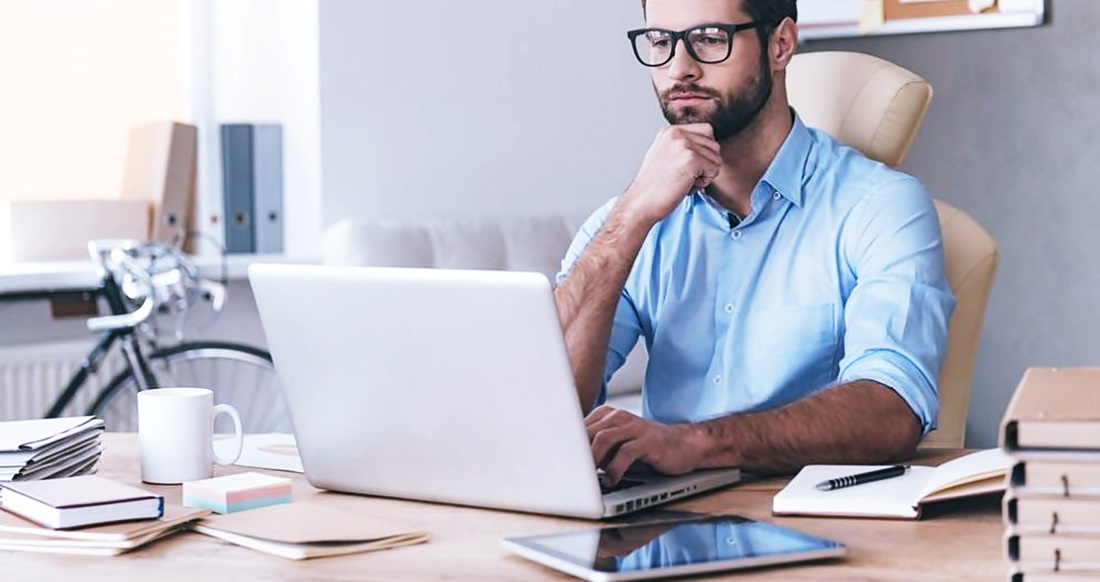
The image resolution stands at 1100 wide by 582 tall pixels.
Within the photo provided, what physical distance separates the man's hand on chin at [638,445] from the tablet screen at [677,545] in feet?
0.58

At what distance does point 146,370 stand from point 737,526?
95.4 inches

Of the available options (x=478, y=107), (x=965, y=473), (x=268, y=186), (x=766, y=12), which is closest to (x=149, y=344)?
(x=268, y=186)

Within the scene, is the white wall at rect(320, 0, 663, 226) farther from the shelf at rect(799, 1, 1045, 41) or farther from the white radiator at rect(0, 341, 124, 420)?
the white radiator at rect(0, 341, 124, 420)

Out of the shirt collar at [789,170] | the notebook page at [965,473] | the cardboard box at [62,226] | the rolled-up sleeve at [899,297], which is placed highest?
the shirt collar at [789,170]

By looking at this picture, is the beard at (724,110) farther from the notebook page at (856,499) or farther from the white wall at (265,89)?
the white wall at (265,89)

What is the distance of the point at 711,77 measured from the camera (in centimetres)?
199

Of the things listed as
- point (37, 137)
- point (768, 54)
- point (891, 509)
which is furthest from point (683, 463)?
point (37, 137)

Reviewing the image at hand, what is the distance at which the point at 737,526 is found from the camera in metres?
1.19

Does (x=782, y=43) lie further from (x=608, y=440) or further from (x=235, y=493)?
(x=235, y=493)

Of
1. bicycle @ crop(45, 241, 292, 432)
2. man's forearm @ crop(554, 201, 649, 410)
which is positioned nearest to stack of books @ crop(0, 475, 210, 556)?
man's forearm @ crop(554, 201, 649, 410)

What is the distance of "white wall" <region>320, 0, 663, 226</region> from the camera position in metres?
3.54

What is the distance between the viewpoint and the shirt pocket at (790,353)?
1911 mm

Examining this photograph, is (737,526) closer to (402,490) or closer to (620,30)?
(402,490)

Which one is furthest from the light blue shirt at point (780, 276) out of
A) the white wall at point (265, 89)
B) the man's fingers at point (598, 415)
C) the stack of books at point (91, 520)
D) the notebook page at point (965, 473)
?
the white wall at point (265, 89)
